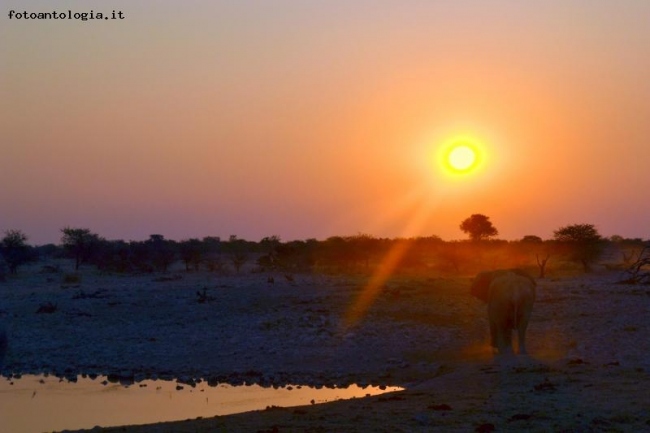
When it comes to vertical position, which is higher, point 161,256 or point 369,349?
point 161,256

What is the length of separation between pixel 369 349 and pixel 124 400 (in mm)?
6796

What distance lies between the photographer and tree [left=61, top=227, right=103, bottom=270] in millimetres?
62688

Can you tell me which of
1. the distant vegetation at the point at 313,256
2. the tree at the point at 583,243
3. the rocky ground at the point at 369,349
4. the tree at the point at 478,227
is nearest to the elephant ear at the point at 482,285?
the rocky ground at the point at 369,349

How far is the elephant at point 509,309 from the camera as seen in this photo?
20.2 meters

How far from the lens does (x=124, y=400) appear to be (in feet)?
56.5

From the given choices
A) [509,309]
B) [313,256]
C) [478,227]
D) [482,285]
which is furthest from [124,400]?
[478,227]

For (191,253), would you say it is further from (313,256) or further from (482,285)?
(482,285)

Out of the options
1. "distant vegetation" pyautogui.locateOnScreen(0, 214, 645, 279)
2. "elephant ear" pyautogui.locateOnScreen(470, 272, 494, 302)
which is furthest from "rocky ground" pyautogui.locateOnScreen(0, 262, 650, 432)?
"distant vegetation" pyautogui.locateOnScreen(0, 214, 645, 279)

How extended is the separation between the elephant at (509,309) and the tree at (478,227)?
60.2 meters

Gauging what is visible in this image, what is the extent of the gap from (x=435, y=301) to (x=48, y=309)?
12513 mm

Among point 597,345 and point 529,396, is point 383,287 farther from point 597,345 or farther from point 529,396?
point 529,396

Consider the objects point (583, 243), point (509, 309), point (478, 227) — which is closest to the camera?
point (509, 309)

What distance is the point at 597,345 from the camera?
20.5m

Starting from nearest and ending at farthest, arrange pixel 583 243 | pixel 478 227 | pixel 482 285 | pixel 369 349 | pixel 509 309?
1. pixel 509 309
2. pixel 369 349
3. pixel 482 285
4. pixel 583 243
5. pixel 478 227
